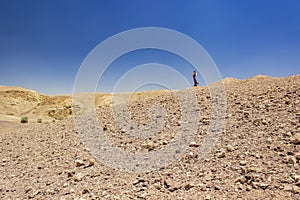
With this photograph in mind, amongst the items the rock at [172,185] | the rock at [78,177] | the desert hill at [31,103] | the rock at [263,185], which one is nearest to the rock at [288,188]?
the rock at [263,185]

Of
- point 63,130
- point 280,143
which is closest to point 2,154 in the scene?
point 63,130

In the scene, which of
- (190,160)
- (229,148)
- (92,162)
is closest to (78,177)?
(92,162)

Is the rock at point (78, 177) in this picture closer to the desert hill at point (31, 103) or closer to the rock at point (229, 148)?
the rock at point (229, 148)

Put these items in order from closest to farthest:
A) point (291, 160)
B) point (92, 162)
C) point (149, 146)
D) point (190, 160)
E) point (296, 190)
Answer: point (296, 190), point (291, 160), point (190, 160), point (92, 162), point (149, 146)

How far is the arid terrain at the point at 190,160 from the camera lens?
3.70 m

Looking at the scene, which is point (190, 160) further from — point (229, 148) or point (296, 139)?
point (296, 139)

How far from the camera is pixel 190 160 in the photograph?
15.1 ft

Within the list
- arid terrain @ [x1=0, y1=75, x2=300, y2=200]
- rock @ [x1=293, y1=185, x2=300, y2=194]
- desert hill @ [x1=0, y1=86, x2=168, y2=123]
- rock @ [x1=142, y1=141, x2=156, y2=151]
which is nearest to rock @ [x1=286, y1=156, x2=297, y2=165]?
arid terrain @ [x1=0, y1=75, x2=300, y2=200]

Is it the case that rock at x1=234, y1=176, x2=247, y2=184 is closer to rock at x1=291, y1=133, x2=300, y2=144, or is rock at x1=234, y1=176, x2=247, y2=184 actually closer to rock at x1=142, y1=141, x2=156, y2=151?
rock at x1=291, y1=133, x2=300, y2=144

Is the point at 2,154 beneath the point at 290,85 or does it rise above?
beneath

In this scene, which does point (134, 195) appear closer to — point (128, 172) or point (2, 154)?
point (128, 172)

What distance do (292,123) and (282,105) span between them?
3.47 ft

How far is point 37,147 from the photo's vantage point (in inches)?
282

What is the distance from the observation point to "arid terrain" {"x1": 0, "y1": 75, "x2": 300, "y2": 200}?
12.1 feet
